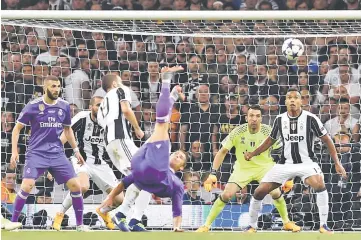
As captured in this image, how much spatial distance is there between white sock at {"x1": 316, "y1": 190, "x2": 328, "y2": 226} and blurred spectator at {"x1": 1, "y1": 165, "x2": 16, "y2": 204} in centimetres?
356

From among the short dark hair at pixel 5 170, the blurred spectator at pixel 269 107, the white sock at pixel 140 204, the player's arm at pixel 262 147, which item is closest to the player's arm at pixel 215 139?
the blurred spectator at pixel 269 107

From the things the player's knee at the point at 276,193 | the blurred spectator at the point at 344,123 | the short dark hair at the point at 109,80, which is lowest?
the player's knee at the point at 276,193

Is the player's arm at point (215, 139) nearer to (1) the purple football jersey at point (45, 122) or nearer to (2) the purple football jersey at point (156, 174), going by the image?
(2) the purple football jersey at point (156, 174)

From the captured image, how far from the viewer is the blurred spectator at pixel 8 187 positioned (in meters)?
11.6

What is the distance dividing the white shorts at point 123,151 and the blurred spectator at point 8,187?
173 centimetres

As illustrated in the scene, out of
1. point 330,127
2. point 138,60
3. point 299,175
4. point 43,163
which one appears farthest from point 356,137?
point 43,163

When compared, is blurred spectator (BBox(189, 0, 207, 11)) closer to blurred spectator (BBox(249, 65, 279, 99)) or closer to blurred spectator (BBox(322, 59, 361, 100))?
blurred spectator (BBox(249, 65, 279, 99))

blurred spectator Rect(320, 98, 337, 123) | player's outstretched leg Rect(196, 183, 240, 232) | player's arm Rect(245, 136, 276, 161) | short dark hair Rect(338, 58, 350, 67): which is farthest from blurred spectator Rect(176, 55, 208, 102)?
short dark hair Rect(338, 58, 350, 67)

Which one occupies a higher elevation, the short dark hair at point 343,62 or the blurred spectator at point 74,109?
the short dark hair at point 343,62

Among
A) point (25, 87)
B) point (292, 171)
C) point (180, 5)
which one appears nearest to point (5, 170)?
point (25, 87)

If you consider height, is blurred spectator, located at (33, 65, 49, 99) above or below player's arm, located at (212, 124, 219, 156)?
above

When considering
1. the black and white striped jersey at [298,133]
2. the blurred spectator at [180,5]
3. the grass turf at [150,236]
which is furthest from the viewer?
the blurred spectator at [180,5]

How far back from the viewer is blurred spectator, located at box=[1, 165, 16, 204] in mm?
11625

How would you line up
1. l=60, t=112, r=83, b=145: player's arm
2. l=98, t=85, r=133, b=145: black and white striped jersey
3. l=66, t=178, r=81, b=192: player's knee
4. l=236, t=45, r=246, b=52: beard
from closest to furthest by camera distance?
1. l=66, t=178, r=81, b=192: player's knee
2. l=98, t=85, r=133, b=145: black and white striped jersey
3. l=60, t=112, r=83, b=145: player's arm
4. l=236, t=45, r=246, b=52: beard
